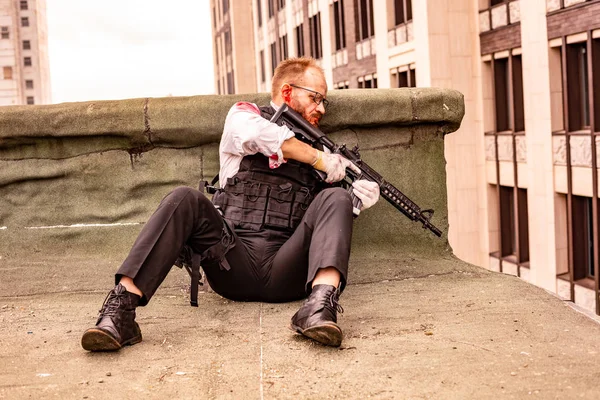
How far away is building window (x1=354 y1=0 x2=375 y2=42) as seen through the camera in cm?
2379

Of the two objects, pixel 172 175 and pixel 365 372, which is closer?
pixel 365 372

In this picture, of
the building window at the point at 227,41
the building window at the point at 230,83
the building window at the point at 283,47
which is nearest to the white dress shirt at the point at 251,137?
the building window at the point at 283,47

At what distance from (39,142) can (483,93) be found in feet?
47.8

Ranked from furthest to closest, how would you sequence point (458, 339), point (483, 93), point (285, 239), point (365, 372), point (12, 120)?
point (483, 93) → point (12, 120) → point (285, 239) → point (458, 339) → point (365, 372)

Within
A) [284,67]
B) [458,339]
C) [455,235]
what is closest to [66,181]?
[284,67]

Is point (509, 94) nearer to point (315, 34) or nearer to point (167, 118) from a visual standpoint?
point (315, 34)

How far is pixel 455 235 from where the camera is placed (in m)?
19.0

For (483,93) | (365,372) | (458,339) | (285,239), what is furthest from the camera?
(483,93)

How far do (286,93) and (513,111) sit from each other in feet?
45.1

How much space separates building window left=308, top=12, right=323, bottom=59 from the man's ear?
25558 mm

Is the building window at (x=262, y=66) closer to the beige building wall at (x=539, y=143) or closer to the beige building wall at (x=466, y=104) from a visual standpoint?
the beige building wall at (x=466, y=104)

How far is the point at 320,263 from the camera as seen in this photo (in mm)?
3438

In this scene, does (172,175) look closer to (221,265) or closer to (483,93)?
(221,265)

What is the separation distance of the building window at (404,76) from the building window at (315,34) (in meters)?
7.68
